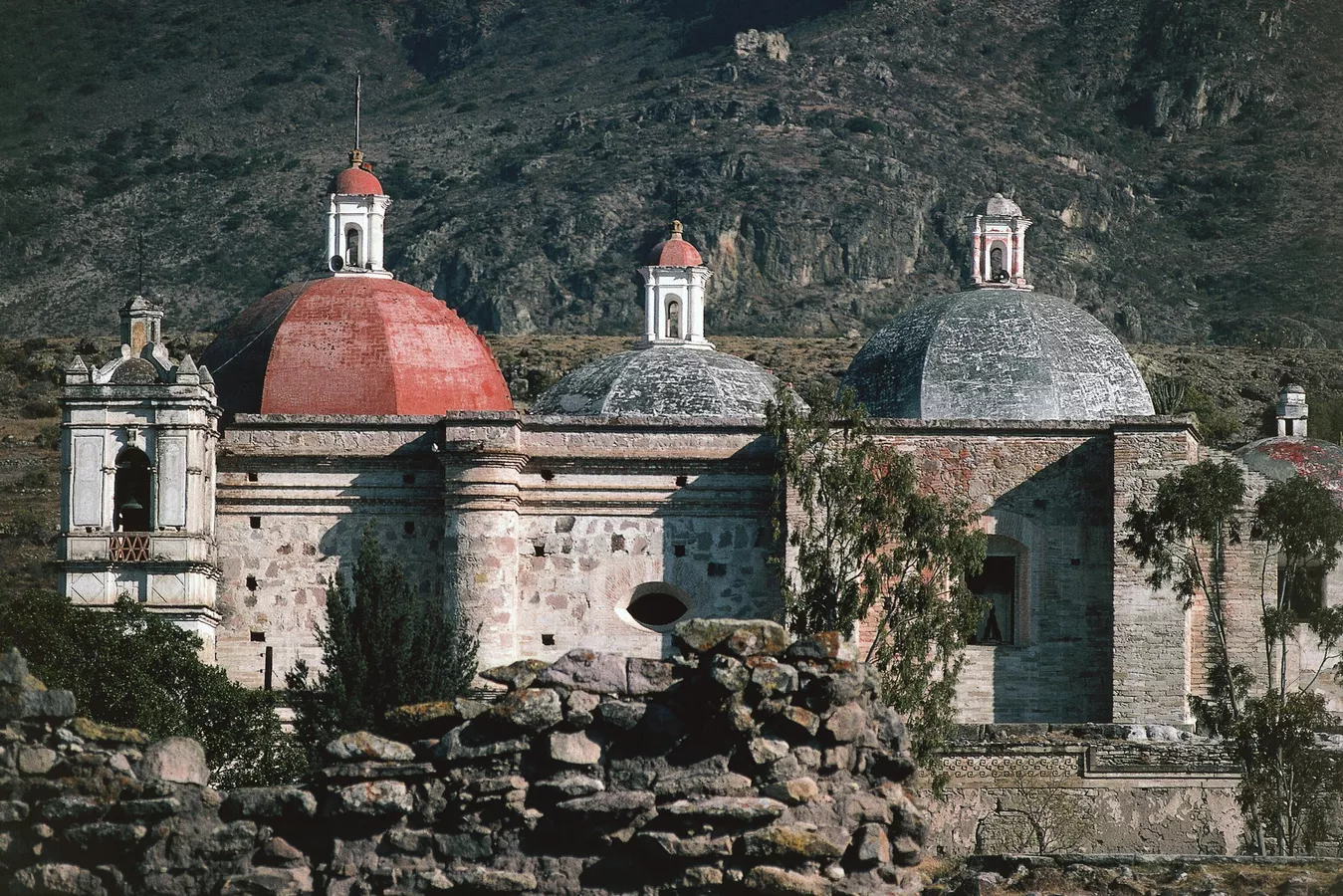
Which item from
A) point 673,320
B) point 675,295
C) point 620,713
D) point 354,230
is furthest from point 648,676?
point 673,320

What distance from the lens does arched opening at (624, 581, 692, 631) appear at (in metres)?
30.3

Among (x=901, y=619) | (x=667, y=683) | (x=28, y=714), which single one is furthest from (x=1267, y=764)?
(x=28, y=714)

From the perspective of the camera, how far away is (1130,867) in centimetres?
1767

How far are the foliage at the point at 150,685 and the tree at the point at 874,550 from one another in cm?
617

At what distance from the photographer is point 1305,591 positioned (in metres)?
31.9

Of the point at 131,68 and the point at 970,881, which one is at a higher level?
the point at 131,68

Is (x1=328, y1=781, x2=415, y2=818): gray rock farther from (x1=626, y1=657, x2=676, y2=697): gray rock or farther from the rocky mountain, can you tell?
the rocky mountain

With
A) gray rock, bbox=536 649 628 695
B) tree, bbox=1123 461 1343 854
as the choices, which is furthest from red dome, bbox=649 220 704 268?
gray rock, bbox=536 649 628 695

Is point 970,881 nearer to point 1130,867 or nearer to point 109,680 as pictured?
point 1130,867

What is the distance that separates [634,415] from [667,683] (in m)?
16.6

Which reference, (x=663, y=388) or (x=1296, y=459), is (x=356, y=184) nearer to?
(x=663, y=388)

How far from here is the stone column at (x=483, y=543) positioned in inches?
1163

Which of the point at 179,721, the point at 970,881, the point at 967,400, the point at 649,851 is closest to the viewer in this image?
the point at 649,851

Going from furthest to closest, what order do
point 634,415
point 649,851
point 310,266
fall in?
point 310,266 < point 634,415 < point 649,851
